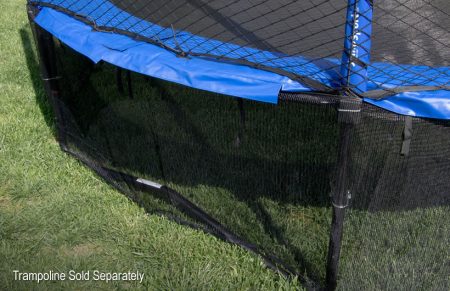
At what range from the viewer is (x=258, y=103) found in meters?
1.73

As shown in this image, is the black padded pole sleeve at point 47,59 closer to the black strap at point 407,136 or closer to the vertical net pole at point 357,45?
the vertical net pole at point 357,45

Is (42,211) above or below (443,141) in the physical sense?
below

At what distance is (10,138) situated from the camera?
2678 mm

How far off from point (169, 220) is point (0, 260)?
655 millimetres

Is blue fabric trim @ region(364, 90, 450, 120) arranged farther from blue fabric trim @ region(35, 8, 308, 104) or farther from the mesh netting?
blue fabric trim @ region(35, 8, 308, 104)

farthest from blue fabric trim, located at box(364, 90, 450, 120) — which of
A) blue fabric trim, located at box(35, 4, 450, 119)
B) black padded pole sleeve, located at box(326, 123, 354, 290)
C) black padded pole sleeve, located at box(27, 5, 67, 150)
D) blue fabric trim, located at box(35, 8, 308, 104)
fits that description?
black padded pole sleeve, located at box(27, 5, 67, 150)

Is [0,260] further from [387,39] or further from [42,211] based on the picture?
[387,39]

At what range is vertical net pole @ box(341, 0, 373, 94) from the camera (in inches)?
52.2

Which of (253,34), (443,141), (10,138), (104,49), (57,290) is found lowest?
(57,290)

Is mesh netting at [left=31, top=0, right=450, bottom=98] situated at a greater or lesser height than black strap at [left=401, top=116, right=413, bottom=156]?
greater

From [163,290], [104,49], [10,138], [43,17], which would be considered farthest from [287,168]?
[10,138]

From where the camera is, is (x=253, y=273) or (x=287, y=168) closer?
(x=287, y=168)

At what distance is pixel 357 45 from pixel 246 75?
0.32m

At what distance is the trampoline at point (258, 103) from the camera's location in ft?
4.61
